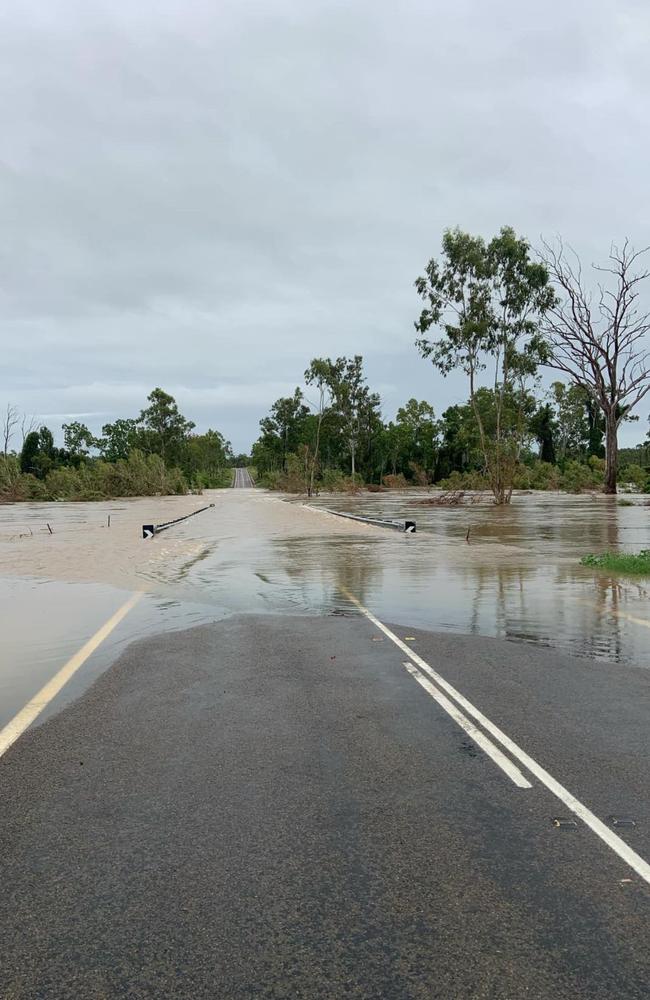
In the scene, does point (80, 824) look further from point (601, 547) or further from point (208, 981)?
point (601, 547)

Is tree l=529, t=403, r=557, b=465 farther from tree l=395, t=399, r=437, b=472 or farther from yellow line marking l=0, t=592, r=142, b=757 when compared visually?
yellow line marking l=0, t=592, r=142, b=757

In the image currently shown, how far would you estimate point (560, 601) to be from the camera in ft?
38.5

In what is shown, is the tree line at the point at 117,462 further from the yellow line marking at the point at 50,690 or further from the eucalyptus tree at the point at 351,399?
the yellow line marking at the point at 50,690

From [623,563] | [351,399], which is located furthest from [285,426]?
[623,563]

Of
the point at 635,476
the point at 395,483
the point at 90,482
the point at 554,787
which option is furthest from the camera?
the point at 395,483

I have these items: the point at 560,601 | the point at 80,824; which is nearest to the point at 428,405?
the point at 560,601

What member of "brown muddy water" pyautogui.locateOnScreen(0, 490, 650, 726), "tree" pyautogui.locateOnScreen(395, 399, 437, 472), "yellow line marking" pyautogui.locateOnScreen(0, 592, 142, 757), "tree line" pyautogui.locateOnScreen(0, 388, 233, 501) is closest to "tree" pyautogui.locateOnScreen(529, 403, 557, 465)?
"tree" pyautogui.locateOnScreen(395, 399, 437, 472)

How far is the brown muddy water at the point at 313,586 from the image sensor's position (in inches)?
357

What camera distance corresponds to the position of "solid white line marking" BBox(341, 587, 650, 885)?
379 centimetres

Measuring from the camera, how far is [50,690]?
680 cm

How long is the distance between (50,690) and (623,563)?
12.0 meters

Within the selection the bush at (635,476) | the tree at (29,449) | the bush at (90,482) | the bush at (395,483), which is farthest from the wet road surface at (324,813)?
the tree at (29,449)

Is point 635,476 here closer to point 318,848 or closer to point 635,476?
point 635,476

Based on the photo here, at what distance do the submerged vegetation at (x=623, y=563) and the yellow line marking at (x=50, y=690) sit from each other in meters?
9.79
